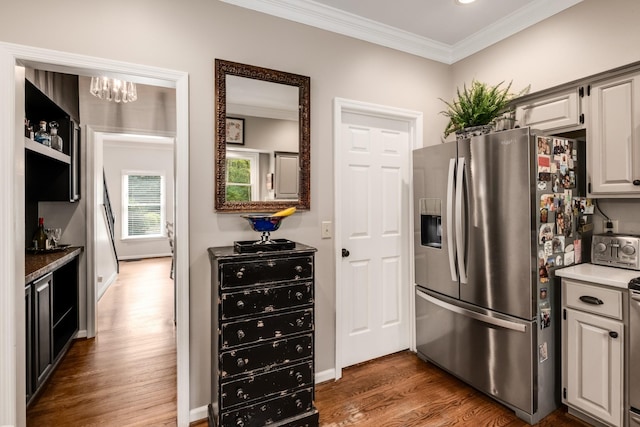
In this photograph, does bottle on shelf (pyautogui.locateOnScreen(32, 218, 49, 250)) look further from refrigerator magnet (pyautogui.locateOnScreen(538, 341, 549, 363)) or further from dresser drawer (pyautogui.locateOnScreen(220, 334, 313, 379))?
refrigerator magnet (pyautogui.locateOnScreen(538, 341, 549, 363))

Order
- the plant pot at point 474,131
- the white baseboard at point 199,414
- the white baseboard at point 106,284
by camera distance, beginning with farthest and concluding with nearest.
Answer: the white baseboard at point 106,284 < the plant pot at point 474,131 < the white baseboard at point 199,414

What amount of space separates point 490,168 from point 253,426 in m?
2.22

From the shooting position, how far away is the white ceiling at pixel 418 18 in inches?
94.6

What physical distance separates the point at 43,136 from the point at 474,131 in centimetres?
348

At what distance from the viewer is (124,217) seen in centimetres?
775

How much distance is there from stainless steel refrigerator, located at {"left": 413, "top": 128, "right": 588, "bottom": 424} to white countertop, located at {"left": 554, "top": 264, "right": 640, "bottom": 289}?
66 mm

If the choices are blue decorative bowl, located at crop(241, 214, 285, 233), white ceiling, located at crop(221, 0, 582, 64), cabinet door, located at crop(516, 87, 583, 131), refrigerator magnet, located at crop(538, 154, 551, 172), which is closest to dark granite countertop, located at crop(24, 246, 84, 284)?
blue decorative bowl, located at crop(241, 214, 285, 233)

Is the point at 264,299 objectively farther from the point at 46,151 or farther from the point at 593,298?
the point at 46,151

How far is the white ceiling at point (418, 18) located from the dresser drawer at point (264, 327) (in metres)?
2.09

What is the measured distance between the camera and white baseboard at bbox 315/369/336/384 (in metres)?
2.54

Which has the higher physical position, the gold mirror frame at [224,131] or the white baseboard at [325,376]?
the gold mirror frame at [224,131]

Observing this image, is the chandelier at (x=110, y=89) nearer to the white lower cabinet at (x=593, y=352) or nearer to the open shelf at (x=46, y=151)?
the open shelf at (x=46, y=151)

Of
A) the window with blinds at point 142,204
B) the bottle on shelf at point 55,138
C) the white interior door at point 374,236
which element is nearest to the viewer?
the white interior door at point 374,236

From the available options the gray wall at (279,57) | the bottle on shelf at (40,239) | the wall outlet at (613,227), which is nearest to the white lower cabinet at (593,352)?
the wall outlet at (613,227)
